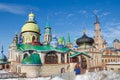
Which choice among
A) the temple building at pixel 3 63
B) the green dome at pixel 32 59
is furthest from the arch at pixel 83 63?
the temple building at pixel 3 63

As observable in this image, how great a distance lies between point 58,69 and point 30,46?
8.33m

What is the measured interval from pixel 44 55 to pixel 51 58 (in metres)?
2.04

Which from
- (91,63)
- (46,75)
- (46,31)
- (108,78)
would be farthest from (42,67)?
(46,31)

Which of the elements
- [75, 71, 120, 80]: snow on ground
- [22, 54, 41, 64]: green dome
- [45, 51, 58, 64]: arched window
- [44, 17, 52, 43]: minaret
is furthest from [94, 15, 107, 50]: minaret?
[75, 71, 120, 80]: snow on ground

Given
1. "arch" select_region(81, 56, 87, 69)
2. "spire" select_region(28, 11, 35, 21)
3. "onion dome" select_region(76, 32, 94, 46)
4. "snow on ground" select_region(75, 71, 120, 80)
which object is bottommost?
"snow on ground" select_region(75, 71, 120, 80)

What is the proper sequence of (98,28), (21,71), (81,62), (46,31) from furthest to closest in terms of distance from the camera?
(98,28) → (46,31) → (81,62) → (21,71)

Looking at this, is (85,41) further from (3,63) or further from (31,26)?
(3,63)

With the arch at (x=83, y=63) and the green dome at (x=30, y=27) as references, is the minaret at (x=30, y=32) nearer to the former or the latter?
the green dome at (x=30, y=27)

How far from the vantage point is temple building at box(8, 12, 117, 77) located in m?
41.1

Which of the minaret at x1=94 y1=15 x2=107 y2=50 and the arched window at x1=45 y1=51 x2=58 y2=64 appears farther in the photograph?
the minaret at x1=94 y1=15 x2=107 y2=50

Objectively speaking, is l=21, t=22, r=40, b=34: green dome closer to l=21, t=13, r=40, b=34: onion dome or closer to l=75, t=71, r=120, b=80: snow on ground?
l=21, t=13, r=40, b=34: onion dome

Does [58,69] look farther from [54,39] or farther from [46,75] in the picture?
[54,39]

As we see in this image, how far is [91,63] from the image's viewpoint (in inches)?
1914

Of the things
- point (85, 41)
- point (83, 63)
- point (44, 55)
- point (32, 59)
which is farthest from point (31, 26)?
point (83, 63)
